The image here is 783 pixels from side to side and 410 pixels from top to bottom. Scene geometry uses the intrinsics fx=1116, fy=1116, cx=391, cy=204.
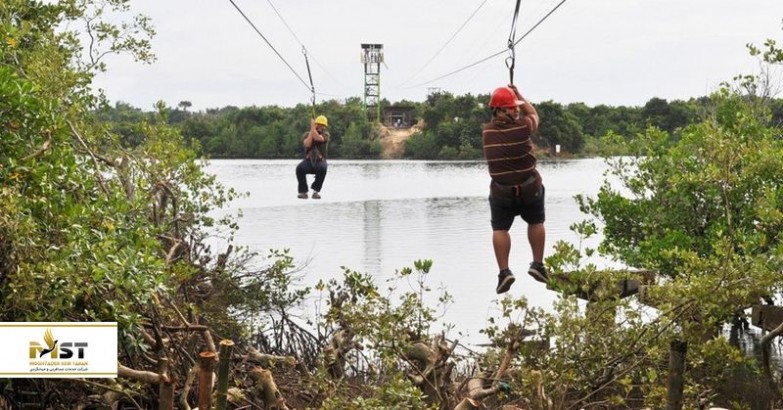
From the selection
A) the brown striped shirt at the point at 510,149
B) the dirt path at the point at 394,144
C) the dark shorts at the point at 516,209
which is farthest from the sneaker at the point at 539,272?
the dirt path at the point at 394,144

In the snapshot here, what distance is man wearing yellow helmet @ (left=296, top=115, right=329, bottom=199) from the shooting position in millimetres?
12203

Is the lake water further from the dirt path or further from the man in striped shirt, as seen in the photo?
the man in striped shirt

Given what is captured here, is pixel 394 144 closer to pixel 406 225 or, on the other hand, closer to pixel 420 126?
pixel 420 126

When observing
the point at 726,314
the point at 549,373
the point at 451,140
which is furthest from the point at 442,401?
the point at 451,140

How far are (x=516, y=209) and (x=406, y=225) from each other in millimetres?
35346

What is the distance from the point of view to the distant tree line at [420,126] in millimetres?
33469

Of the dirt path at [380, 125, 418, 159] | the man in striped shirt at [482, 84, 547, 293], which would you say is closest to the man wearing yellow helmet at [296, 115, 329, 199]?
the man in striped shirt at [482, 84, 547, 293]

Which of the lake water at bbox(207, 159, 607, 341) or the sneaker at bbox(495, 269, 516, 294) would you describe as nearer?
the sneaker at bbox(495, 269, 516, 294)

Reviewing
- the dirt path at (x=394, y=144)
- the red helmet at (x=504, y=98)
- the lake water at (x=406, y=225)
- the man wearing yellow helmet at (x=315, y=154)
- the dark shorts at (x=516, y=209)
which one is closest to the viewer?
the red helmet at (x=504, y=98)

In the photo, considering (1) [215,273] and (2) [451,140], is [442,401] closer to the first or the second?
(1) [215,273]

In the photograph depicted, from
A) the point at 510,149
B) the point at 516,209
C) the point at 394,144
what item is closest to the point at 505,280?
the point at 516,209

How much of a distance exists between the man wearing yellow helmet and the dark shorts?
4.21 metres

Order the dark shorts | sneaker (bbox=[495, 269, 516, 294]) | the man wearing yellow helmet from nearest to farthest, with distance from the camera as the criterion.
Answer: the dark shorts < sneaker (bbox=[495, 269, 516, 294]) < the man wearing yellow helmet

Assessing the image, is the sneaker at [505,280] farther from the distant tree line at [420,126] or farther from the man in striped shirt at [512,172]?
the distant tree line at [420,126]
